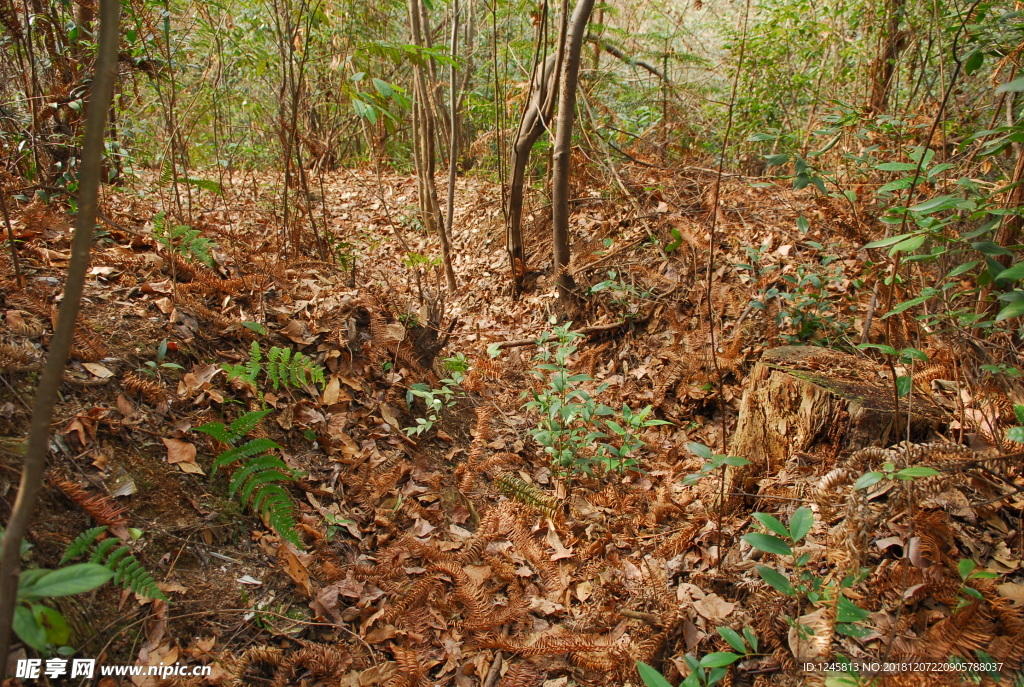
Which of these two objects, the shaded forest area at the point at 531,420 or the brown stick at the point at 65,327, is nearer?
the brown stick at the point at 65,327

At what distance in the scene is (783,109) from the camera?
705 centimetres

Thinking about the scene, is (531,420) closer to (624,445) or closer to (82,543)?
(624,445)

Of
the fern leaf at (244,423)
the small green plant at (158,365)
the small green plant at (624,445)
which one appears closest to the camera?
the fern leaf at (244,423)

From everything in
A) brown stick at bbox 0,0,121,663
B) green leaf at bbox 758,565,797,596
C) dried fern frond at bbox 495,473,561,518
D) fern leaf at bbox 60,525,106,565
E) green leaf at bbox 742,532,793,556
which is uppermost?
brown stick at bbox 0,0,121,663

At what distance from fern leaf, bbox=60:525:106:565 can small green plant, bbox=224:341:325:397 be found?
1088 millimetres

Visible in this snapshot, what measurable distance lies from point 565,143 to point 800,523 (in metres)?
4.14

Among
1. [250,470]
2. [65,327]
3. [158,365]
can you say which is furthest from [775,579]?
[158,365]

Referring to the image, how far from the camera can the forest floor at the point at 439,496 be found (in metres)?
2.05

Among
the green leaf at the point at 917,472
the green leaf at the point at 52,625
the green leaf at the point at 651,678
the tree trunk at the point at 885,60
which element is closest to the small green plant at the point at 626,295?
the tree trunk at the point at 885,60

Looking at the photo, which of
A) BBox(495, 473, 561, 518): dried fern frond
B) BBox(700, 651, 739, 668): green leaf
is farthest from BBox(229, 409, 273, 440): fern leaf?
BBox(700, 651, 739, 668): green leaf

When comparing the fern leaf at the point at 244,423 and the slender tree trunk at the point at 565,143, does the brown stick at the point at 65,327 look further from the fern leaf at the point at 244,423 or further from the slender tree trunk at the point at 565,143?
the slender tree trunk at the point at 565,143

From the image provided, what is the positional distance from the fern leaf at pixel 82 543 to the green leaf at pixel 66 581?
1.01 metres

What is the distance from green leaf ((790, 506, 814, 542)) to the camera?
5.63 ft

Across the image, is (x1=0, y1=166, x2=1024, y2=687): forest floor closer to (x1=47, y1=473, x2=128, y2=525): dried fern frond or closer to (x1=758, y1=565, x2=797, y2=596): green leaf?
(x1=47, y1=473, x2=128, y2=525): dried fern frond
